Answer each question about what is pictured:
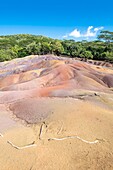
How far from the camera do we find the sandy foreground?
973cm

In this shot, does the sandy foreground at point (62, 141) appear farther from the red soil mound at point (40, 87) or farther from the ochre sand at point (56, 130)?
the red soil mound at point (40, 87)

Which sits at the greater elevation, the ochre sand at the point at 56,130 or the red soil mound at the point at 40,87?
the ochre sand at the point at 56,130

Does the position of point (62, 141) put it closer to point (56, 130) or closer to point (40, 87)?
point (56, 130)

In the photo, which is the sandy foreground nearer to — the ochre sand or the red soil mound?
the ochre sand

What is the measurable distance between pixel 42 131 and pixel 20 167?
325 centimetres

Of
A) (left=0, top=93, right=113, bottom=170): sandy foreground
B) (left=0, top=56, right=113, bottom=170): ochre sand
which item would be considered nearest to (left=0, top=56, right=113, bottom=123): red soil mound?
(left=0, top=56, right=113, bottom=170): ochre sand

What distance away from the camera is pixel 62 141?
11.3 m

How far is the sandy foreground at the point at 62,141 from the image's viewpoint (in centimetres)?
973

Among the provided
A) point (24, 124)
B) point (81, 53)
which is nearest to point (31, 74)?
point (24, 124)

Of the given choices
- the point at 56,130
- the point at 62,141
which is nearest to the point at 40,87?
the point at 56,130

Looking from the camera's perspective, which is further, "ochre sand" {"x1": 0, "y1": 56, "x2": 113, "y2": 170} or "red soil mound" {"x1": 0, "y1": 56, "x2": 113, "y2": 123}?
"red soil mound" {"x1": 0, "y1": 56, "x2": 113, "y2": 123}

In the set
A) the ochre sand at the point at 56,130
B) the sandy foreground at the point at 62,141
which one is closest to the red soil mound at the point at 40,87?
the ochre sand at the point at 56,130

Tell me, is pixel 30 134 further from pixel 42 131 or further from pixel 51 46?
pixel 51 46

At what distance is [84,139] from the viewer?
11273 millimetres
